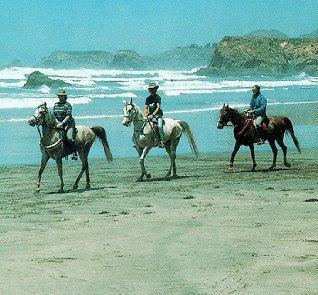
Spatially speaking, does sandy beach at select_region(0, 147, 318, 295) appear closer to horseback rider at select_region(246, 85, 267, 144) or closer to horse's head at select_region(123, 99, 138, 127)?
horse's head at select_region(123, 99, 138, 127)

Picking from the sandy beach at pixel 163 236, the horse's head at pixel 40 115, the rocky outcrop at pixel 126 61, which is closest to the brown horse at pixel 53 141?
the horse's head at pixel 40 115

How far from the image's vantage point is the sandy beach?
7441 mm

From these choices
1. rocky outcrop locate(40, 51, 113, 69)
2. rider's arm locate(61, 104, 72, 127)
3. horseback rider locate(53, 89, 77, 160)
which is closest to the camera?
rider's arm locate(61, 104, 72, 127)

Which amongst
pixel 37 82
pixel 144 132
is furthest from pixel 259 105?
pixel 37 82

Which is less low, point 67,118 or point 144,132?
point 67,118

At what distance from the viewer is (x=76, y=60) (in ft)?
578

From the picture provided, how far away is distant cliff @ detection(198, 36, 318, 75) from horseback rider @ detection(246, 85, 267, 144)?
118272mm

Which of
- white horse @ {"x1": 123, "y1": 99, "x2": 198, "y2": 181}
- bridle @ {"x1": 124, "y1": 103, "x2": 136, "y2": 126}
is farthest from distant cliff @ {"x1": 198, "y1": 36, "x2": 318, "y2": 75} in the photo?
bridle @ {"x1": 124, "y1": 103, "x2": 136, "y2": 126}

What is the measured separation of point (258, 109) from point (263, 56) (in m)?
137

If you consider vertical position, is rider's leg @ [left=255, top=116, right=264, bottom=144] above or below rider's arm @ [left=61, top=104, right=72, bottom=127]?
below

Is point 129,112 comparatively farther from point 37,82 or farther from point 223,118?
point 37,82

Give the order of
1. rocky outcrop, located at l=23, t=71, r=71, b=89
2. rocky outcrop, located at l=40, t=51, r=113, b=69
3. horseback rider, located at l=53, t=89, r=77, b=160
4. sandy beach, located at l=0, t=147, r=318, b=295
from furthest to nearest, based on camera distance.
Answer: rocky outcrop, located at l=40, t=51, r=113, b=69 → rocky outcrop, located at l=23, t=71, r=71, b=89 → horseback rider, located at l=53, t=89, r=77, b=160 → sandy beach, located at l=0, t=147, r=318, b=295

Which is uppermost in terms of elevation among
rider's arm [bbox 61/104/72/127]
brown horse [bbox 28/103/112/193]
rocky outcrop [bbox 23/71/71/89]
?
rider's arm [bbox 61/104/72/127]

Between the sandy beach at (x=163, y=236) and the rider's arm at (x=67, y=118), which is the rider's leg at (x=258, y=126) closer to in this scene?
the sandy beach at (x=163, y=236)
